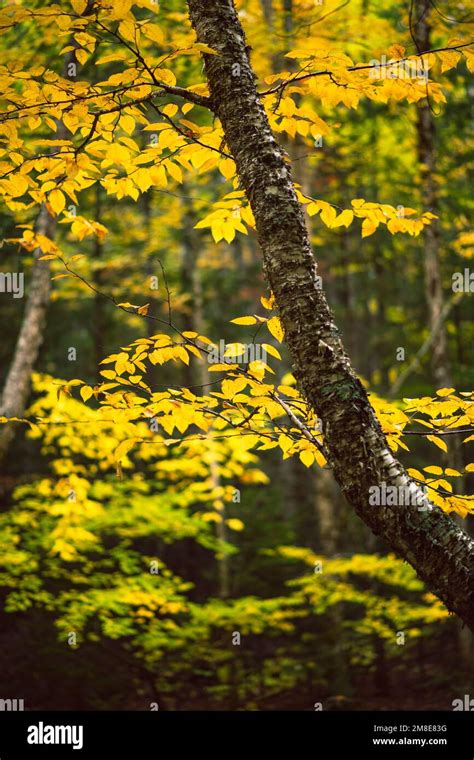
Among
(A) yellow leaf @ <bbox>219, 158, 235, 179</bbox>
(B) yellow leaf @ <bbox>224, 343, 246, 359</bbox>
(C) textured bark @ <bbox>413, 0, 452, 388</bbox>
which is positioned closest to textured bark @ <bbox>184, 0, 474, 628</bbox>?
(A) yellow leaf @ <bbox>219, 158, 235, 179</bbox>

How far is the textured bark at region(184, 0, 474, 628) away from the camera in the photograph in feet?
5.59

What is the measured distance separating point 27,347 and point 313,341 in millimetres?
4816

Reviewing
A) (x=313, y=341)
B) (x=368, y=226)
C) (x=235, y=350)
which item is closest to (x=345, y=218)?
(x=368, y=226)

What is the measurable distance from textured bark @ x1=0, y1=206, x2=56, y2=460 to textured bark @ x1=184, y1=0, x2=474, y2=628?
406 cm

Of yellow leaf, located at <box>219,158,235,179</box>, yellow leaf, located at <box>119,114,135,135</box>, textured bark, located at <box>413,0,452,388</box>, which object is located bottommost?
yellow leaf, located at <box>219,158,235,179</box>

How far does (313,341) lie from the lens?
185 cm

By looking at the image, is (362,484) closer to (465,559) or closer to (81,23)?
(465,559)

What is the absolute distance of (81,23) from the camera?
2.12 metres

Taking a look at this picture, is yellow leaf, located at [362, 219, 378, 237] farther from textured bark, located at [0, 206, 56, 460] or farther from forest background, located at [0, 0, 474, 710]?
textured bark, located at [0, 206, 56, 460]

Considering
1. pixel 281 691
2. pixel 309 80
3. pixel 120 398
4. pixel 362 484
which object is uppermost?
pixel 309 80

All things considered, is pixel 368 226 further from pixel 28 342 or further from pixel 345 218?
pixel 28 342

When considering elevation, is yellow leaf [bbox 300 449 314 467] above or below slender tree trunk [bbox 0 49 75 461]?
below
